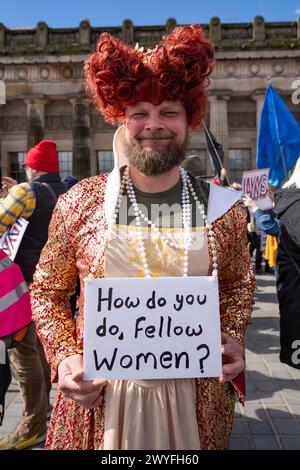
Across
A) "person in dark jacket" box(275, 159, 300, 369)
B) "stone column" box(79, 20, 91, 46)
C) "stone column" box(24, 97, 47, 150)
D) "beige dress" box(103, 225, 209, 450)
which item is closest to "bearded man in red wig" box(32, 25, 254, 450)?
"beige dress" box(103, 225, 209, 450)

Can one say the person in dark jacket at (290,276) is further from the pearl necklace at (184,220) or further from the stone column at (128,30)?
the stone column at (128,30)

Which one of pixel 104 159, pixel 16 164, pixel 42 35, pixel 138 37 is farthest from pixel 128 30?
pixel 16 164

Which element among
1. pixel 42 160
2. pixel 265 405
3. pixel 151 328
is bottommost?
pixel 265 405

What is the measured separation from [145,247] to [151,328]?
294 millimetres

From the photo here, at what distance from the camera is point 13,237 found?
3244 mm

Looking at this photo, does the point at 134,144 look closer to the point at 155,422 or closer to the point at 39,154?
the point at 155,422

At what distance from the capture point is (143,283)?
1.39 metres

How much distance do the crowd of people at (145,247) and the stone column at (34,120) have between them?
75.4 feet

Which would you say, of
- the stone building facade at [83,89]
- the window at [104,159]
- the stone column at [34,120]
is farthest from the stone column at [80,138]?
the stone column at [34,120]

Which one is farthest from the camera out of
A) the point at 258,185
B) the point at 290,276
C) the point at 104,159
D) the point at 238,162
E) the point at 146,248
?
the point at 104,159

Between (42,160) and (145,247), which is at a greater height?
(42,160)

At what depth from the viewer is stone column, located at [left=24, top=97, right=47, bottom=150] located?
2341cm

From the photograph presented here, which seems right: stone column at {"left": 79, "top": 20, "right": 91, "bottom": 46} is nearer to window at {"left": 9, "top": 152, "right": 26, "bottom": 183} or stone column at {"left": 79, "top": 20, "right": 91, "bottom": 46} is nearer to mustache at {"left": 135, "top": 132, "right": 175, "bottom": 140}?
window at {"left": 9, "top": 152, "right": 26, "bottom": 183}

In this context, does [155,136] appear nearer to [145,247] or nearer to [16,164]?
[145,247]
